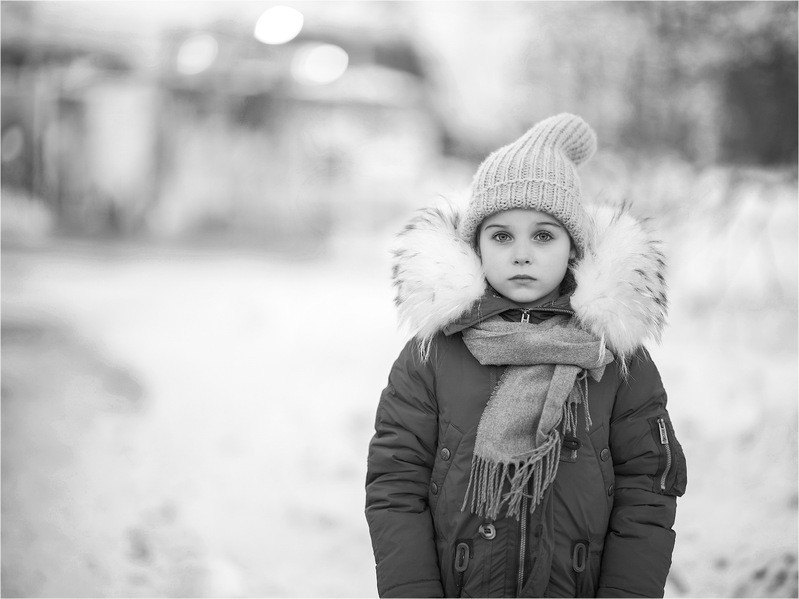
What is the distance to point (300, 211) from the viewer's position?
3.08 meters

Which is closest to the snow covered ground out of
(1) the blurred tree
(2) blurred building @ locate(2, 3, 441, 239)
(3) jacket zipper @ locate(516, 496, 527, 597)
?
(2) blurred building @ locate(2, 3, 441, 239)

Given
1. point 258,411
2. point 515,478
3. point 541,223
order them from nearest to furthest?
point 515,478 < point 541,223 < point 258,411

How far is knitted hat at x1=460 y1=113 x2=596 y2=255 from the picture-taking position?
141 centimetres

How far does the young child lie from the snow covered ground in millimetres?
963

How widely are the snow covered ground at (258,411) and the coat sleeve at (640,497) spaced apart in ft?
3.16

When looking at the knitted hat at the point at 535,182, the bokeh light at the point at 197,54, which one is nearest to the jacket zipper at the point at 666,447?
the knitted hat at the point at 535,182

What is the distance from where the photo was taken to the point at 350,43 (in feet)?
9.78

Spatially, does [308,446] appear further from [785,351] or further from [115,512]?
[785,351]

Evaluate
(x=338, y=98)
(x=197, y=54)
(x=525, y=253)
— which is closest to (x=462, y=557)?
(x=525, y=253)

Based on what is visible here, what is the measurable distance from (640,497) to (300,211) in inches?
81.6

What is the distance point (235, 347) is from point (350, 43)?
138 cm

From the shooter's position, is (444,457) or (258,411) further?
(258,411)

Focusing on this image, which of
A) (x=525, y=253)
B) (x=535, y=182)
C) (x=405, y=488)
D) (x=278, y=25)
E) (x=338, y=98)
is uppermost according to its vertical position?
(x=278, y=25)

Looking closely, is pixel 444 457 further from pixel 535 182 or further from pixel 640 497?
pixel 535 182
